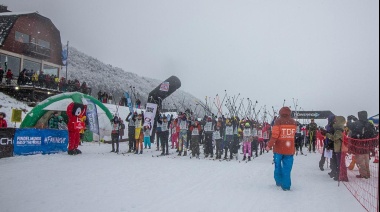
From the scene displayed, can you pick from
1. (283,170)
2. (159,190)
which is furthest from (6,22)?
(283,170)

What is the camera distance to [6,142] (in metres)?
10.4

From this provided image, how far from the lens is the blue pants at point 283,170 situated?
6.38 m

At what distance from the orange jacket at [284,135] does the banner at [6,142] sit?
9592 mm

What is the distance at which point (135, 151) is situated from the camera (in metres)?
14.3

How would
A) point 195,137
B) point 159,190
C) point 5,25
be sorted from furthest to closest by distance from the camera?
point 5,25
point 195,137
point 159,190

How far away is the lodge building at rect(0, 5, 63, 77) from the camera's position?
27.8 m

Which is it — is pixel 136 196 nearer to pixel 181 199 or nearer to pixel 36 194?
pixel 181 199

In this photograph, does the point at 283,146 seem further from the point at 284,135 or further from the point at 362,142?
the point at 362,142

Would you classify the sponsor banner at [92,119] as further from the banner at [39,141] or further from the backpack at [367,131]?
the backpack at [367,131]

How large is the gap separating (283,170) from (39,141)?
10087 millimetres

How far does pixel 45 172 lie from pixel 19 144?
3.99m

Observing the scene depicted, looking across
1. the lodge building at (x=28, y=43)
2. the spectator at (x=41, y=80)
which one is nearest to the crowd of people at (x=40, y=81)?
the spectator at (x=41, y=80)

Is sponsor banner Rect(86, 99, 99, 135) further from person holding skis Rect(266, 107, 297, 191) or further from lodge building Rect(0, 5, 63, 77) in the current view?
lodge building Rect(0, 5, 63, 77)

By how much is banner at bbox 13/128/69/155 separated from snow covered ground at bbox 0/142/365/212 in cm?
204
